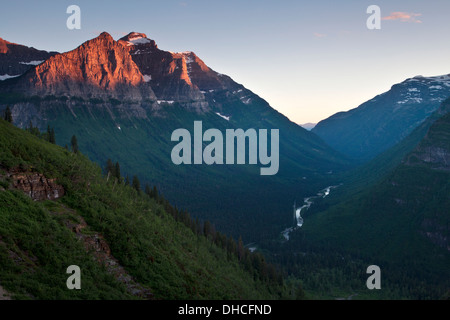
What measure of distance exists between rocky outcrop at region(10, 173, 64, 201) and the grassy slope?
4.60ft

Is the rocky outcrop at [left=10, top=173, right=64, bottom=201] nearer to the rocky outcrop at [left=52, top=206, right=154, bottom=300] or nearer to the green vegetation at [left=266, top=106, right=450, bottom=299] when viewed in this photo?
the rocky outcrop at [left=52, top=206, right=154, bottom=300]

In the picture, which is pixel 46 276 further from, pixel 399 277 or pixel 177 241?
pixel 399 277

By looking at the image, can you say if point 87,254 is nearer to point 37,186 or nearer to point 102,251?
point 102,251

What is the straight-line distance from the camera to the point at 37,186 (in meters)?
62.5

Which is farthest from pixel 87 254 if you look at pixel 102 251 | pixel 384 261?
pixel 384 261

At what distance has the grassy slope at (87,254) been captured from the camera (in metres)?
46.8

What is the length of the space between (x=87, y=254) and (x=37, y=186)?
1543 cm

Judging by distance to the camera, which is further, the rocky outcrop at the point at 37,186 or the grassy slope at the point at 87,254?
the rocky outcrop at the point at 37,186

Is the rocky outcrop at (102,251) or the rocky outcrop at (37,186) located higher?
the rocky outcrop at (37,186)

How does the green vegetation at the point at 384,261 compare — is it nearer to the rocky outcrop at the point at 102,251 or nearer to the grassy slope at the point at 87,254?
the grassy slope at the point at 87,254

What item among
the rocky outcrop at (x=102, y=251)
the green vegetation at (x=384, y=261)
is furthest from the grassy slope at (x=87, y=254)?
the green vegetation at (x=384, y=261)

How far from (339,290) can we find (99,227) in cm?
9970

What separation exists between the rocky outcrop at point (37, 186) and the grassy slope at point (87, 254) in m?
1.40

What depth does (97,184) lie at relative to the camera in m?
80.3
